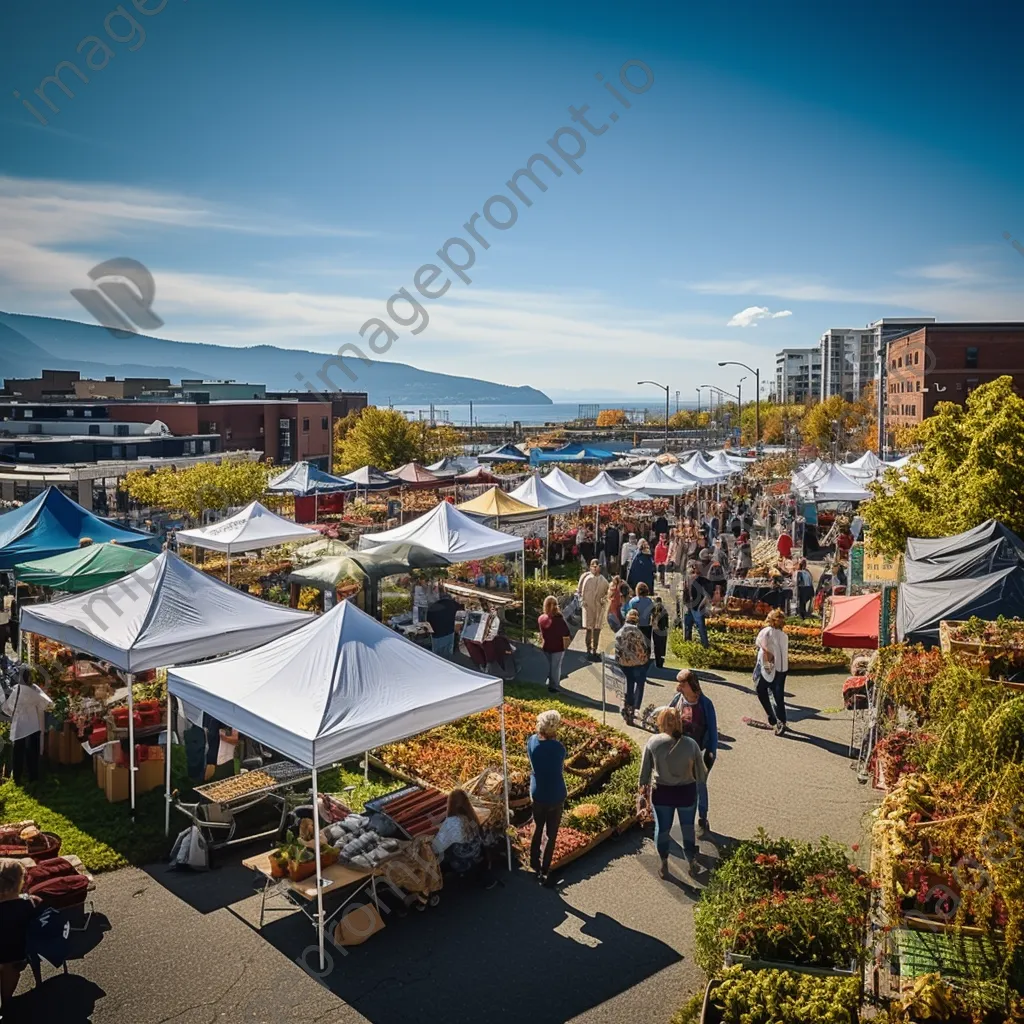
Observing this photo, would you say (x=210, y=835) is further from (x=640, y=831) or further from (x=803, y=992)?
(x=803, y=992)

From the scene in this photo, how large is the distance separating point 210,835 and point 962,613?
7962mm

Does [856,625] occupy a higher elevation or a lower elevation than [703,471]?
lower

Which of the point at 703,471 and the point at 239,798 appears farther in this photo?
the point at 703,471

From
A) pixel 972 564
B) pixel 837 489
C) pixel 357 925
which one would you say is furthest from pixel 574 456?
pixel 357 925

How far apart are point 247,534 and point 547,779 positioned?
1409 centimetres

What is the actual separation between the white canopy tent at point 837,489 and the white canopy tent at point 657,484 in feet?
13.4

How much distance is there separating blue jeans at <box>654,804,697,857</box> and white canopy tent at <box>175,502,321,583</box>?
13.9 metres

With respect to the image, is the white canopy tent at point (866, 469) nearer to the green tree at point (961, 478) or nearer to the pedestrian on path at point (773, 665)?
the green tree at point (961, 478)

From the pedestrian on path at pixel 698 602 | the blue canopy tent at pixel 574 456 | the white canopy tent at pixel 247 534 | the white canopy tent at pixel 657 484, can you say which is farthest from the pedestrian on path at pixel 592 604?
the blue canopy tent at pixel 574 456

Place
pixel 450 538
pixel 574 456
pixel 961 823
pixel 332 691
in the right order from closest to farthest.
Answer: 1. pixel 961 823
2. pixel 332 691
3. pixel 450 538
4. pixel 574 456

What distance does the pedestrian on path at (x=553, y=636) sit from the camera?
13.8 meters

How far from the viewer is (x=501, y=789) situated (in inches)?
361

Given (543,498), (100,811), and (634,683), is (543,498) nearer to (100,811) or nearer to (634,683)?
(634,683)

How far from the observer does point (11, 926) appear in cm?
630
